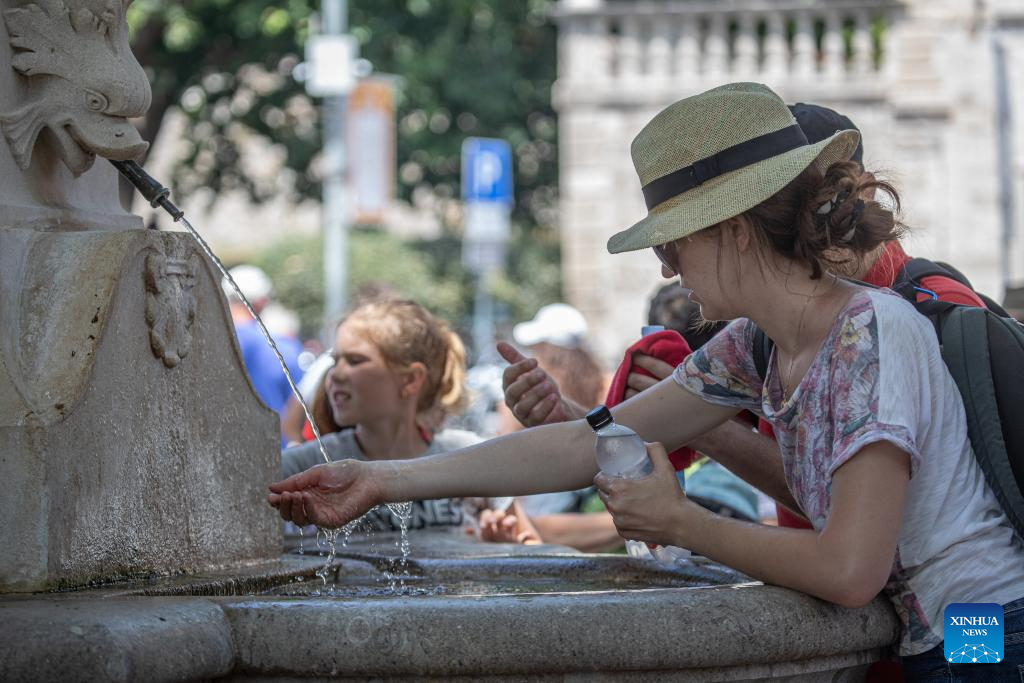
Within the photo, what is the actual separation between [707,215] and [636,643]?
760mm

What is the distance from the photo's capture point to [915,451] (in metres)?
2.60

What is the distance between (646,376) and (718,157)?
0.95 metres

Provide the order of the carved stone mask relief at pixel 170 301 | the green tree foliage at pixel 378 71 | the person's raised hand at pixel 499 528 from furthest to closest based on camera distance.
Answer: the green tree foliage at pixel 378 71
the person's raised hand at pixel 499 528
the carved stone mask relief at pixel 170 301

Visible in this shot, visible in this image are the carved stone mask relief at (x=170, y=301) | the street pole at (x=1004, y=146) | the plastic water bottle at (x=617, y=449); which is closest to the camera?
the plastic water bottle at (x=617, y=449)

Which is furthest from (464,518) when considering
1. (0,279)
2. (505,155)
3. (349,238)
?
(349,238)

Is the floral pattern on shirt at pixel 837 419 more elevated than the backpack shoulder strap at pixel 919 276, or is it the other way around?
the backpack shoulder strap at pixel 919 276

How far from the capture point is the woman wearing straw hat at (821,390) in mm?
2625

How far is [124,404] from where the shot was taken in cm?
332

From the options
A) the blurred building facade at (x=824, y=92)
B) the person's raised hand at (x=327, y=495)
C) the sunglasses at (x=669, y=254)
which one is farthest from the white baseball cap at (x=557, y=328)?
the blurred building facade at (x=824, y=92)

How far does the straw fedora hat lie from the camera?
110 inches

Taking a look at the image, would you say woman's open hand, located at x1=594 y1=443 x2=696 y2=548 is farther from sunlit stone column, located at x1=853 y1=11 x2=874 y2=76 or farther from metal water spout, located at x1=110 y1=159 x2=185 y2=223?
sunlit stone column, located at x1=853 y1=11 x2=874 y2=76

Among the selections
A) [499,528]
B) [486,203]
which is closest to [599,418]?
[499,528]

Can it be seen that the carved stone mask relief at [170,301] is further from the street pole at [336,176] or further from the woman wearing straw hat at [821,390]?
the street pole at [336,176]

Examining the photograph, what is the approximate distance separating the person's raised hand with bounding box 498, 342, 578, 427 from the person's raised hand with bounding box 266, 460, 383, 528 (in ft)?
1.58
